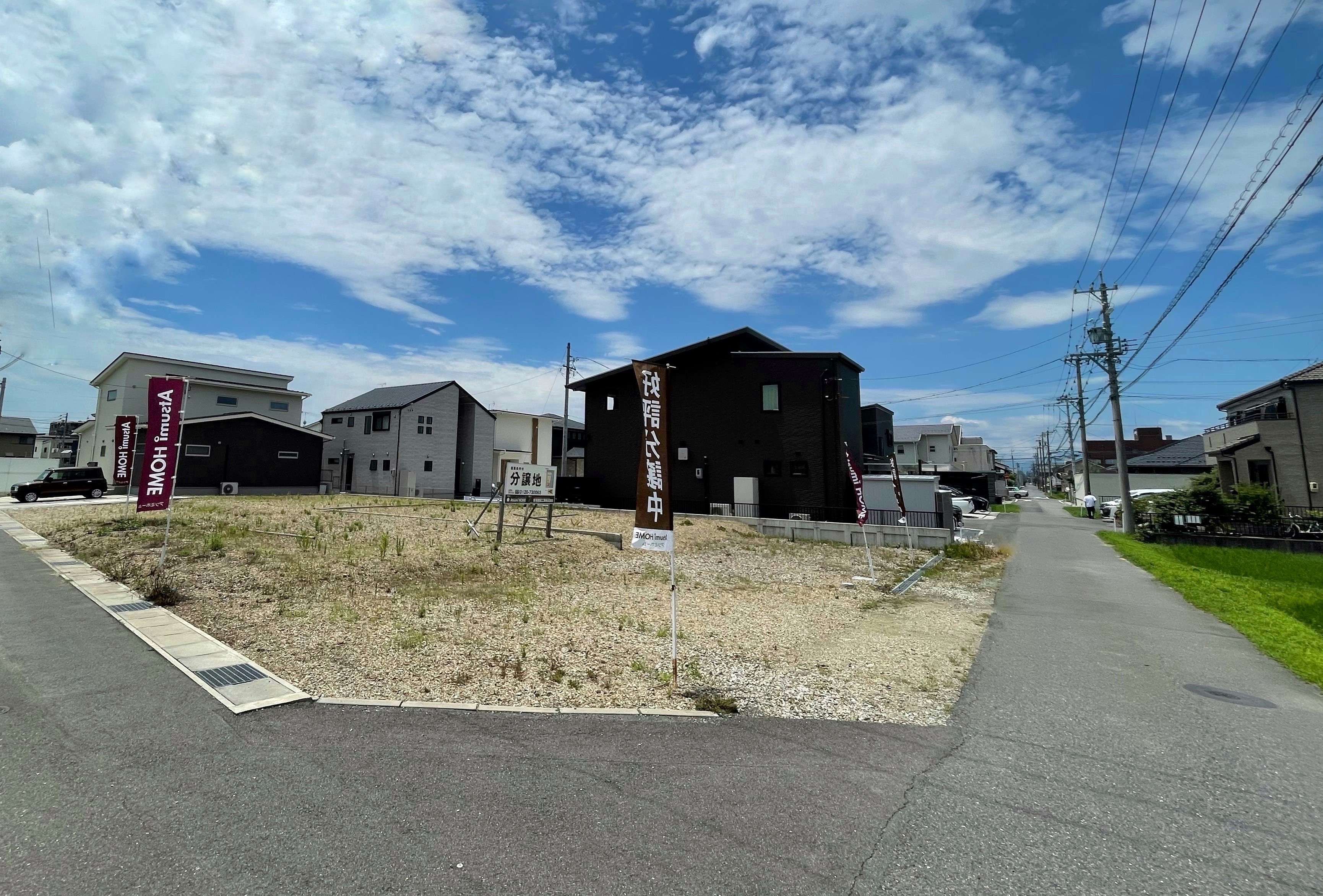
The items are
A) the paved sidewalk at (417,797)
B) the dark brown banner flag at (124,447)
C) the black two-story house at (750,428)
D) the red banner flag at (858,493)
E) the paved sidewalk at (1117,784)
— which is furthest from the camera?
the black two-story house at (750,428)

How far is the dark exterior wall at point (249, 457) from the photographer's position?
30188mm

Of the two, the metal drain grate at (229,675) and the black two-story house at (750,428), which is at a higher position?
the black two-story house at (750,428)

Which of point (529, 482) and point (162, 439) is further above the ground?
point (162, 439)

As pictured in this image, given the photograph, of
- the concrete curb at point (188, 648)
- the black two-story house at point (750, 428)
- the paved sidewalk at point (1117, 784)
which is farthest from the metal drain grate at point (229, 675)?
the black two-story house at point (750, 428)

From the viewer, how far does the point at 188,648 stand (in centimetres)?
659

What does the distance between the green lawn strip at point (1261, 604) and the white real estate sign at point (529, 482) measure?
1467 centimetres

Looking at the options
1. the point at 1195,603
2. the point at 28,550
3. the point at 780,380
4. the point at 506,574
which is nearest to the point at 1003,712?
the point at 506,574

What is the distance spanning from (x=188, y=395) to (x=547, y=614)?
3457 centimetres

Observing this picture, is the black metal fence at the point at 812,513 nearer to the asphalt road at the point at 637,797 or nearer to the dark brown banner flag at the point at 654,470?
the dark brown banner flag at the point at 654,470

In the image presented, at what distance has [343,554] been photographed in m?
12.2

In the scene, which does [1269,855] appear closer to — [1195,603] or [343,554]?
[1195,603]

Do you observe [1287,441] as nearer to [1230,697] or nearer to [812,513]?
[812,513]

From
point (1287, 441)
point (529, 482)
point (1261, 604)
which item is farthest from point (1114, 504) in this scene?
point (529, 482)

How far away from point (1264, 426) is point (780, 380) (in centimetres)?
2151
